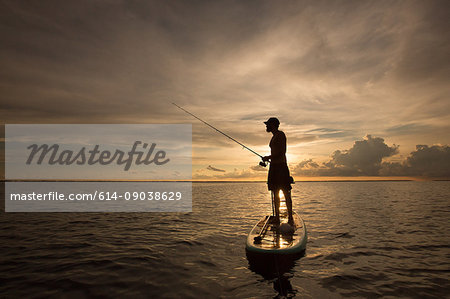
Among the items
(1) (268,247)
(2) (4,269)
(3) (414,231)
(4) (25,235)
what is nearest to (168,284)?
(1) (268,247)

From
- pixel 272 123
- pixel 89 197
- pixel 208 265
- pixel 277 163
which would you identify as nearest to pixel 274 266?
pixel 208 265

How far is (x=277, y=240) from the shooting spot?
7824 mm

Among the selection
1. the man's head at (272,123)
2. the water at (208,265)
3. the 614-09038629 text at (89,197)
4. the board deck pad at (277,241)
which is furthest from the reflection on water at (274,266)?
the 614-09038629 text at (89,197)

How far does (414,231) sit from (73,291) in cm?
1436

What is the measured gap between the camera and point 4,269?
22.8ft

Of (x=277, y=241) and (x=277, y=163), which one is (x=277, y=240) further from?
(x=277, y=163)

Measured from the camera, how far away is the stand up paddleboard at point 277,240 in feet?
22.5

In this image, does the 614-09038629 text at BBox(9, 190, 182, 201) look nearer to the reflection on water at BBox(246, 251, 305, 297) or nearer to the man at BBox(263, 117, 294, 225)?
the man at BBox(263, 117, 294, 225)

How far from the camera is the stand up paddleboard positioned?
684cm

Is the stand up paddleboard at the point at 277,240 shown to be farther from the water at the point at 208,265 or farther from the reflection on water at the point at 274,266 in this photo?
the water at the point at 208,265

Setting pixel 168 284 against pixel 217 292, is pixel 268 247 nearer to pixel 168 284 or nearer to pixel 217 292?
pixel 217 292

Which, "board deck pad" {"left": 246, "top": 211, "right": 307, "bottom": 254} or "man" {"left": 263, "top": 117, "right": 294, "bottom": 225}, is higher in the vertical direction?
"man" {"left": 263, "top": 117, "right": 294, "bottom": 225}

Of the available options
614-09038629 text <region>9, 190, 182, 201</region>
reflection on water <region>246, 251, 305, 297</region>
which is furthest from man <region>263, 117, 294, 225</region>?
614-09038629 text <region>9, 190, 182, 201</region>

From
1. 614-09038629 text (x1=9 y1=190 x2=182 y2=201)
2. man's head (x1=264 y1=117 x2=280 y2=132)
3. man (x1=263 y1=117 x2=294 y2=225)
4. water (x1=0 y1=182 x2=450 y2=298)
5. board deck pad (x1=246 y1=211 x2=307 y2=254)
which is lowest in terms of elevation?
614-09038629 text (x1=9 y1=190 x2=182 y2=201)
